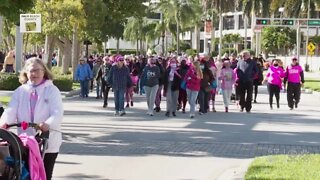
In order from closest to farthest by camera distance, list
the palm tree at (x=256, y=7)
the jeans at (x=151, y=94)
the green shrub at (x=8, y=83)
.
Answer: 1. the jeans at (x=151, y=94)
2. the green shrub at (x=8, y=83)
3. the palm tree at (x=256, y=7)

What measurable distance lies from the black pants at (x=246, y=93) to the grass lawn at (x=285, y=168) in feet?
31.6

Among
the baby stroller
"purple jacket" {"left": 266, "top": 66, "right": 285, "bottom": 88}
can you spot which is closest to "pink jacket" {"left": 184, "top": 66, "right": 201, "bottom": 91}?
"purple jacket" {"left": 266, "top": 66, "right": 285, "bottom": 88}

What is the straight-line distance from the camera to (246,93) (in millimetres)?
20234

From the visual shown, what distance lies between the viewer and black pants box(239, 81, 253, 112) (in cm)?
1986

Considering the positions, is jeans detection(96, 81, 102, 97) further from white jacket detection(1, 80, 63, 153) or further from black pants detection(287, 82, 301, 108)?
white jacket detection(1, 80, 63, 153)

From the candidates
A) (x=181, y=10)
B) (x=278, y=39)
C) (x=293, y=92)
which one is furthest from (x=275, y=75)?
(x=278, y=39)

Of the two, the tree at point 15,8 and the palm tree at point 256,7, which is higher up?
the palm tree at point 256,7

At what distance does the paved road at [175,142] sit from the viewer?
9.79m

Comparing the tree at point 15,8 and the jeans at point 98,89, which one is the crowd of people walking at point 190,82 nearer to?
the jeans at point 98,89

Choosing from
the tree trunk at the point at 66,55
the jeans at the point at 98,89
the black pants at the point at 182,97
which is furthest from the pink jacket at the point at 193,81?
the tree trunk at the point at 66,55

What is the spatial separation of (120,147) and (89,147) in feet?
1.90

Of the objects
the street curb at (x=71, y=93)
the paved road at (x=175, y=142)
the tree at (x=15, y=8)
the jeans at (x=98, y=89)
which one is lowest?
the paved road at (x=175, y=142)

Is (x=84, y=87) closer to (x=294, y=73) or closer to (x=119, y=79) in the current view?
(x=119, y=79)

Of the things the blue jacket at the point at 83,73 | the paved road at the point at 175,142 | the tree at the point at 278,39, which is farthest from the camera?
the tree at the point at 278,39
